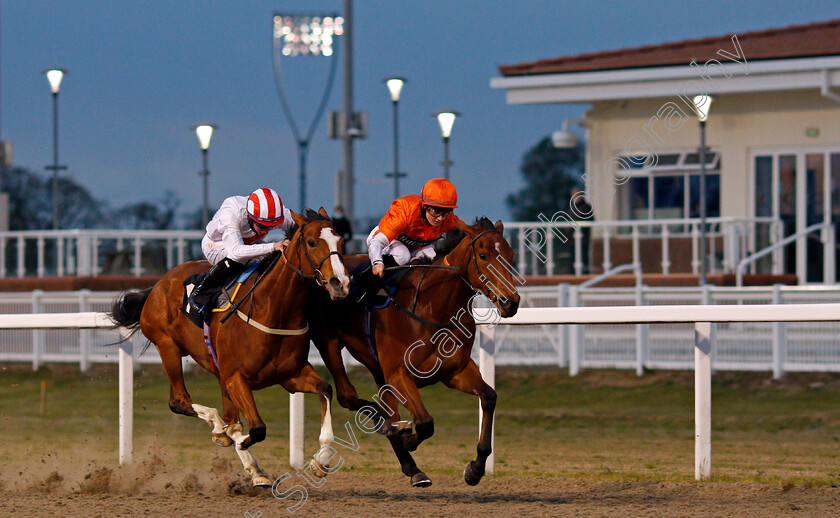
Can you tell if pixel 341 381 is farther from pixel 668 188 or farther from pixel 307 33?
pixel 307 33

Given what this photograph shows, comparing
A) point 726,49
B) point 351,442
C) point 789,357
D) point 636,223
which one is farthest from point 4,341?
point 726,49

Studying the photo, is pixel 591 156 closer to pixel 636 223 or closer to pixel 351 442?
pixel 636 223

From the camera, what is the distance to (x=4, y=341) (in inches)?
534

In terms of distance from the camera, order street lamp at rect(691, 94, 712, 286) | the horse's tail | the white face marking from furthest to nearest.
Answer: street lamp at rect(691, 94, 712, 286) < the horse's tail < the white face marking

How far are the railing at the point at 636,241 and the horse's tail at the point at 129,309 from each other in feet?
25.3

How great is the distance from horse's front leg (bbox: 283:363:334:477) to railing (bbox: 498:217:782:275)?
338 inches

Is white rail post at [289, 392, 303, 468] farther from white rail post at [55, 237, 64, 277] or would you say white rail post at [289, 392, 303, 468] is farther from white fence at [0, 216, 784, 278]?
white rail post at [55, 237, 64, 277]

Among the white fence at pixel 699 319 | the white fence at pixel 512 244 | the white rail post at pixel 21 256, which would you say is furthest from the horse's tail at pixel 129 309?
the white rail post at pixel 21 256

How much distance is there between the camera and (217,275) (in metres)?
6.17

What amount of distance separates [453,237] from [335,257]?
71cm

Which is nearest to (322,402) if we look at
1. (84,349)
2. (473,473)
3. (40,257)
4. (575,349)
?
(473,473)

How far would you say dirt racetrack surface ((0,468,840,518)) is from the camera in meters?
5.54

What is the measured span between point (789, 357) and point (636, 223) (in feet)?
12.2

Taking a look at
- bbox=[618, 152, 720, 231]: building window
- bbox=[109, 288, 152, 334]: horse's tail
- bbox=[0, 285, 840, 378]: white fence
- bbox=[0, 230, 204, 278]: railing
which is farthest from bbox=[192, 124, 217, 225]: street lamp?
bbox=[109, 288, 152, 334]: horse's tail
